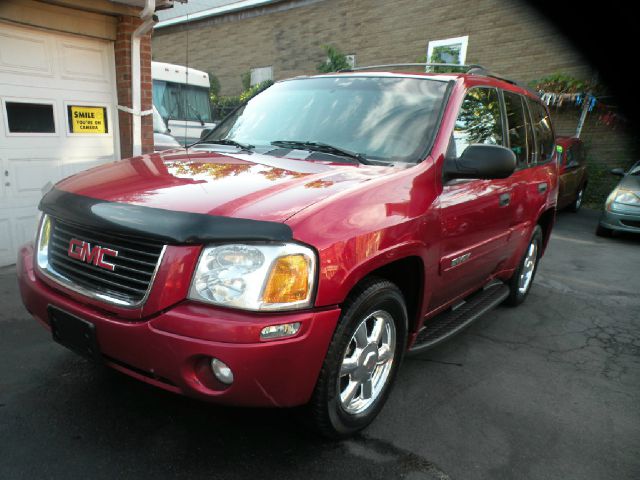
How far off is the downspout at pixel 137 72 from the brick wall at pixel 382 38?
9421 mm

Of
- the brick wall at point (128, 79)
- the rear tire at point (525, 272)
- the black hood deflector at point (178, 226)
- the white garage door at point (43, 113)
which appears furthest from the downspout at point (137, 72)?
the rear tire at point (525, 272)

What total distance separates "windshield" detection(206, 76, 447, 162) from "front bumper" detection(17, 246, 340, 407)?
1.28 metres

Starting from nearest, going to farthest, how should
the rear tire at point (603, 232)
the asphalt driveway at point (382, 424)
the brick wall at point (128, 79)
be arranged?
the asphalt driveway at point (382, 424)
the brick wall at point (128, 79)
the rear tire at point (603, 232)

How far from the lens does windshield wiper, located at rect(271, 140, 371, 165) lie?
9.50ft

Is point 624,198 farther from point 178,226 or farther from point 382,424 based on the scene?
point 178,226

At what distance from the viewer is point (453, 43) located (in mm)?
13383

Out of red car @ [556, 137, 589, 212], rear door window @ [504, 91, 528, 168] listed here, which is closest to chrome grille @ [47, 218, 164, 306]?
rear door window @ [504, 91, 528, 168]

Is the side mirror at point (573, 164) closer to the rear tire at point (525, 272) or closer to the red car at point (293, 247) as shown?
the rear tire at point (525, 272)

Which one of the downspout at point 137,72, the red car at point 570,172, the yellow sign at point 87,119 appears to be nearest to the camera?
the downspout at point 137,72

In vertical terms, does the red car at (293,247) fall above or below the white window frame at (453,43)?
below

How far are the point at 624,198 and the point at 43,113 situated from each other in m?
8.40

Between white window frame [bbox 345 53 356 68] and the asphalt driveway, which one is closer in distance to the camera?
the asphalt driveway

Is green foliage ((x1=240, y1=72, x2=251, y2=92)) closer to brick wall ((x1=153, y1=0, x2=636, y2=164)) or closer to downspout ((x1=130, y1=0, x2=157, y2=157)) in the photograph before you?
brick wall ((x1=153, y1=0, x2=636, y2=164))

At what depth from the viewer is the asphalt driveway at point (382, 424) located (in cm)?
234
